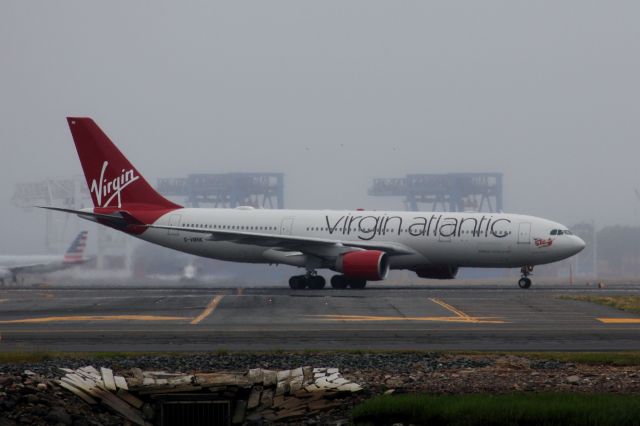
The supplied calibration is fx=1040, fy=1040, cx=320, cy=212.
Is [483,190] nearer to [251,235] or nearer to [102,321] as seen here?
[251,235]

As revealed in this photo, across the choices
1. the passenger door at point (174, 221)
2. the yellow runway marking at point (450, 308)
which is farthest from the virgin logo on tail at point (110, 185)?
the yellow runway marking at point (450, 308)

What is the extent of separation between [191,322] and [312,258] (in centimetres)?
2105

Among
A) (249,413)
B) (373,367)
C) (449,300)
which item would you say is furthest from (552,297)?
(249,413)

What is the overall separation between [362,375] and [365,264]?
3030 cm

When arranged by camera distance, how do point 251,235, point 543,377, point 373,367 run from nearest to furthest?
point 543,377 < point 373,367 < point 251,235

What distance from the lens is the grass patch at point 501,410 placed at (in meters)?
13.3

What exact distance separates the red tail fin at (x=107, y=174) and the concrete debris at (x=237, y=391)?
37198mm

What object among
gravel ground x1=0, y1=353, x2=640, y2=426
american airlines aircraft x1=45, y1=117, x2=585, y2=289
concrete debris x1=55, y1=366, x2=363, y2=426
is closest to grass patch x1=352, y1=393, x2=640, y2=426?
gravel ground x1=0, y1=353, x2=640, y2=426

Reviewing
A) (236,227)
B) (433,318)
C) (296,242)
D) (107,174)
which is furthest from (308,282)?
(433,318)

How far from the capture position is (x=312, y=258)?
4919 cm

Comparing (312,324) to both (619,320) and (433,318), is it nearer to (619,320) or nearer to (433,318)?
(433,318)

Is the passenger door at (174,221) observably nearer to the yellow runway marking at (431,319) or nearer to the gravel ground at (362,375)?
the yellow runway marking at (431,319)

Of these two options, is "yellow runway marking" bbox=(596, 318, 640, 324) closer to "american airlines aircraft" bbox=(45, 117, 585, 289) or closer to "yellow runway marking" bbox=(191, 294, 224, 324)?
"yellow runway marking" bbox=(191, 294, 224, 324)

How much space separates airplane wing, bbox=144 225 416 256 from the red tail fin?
3930 mm
